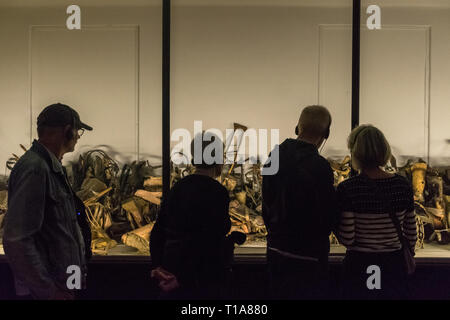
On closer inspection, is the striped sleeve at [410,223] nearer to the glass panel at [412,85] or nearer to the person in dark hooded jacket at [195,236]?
the person in dark hooded jacket at [195,236]

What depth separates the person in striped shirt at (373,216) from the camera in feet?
8.36

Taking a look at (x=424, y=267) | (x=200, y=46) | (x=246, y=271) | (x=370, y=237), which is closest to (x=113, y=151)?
(x=200, y=46)

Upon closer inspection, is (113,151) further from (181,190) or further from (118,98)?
(181,190)

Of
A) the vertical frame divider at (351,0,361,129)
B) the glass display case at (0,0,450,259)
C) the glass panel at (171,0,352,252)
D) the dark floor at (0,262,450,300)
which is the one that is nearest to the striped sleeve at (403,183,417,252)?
the dark floor at (0,262,450,300)

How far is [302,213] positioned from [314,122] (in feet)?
1.83

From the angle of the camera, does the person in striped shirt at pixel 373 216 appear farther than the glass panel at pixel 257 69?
No

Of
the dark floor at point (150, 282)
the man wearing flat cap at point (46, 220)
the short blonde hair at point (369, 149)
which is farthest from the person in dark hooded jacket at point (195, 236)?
the dark floor at point (150, 282)

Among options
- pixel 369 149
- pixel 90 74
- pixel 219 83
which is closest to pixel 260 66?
pixel 219 83

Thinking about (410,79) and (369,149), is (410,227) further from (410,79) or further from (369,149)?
(410,79)

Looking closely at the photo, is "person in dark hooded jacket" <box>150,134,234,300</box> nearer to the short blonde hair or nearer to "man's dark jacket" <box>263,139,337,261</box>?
"man's dark jacket" <box>263,139,337,261</box>

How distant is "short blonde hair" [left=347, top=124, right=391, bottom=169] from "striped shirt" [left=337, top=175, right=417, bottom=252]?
0.31ft

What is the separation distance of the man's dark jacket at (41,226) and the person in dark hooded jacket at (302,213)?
1178 millimetres

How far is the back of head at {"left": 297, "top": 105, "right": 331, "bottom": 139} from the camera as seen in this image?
2.70m
